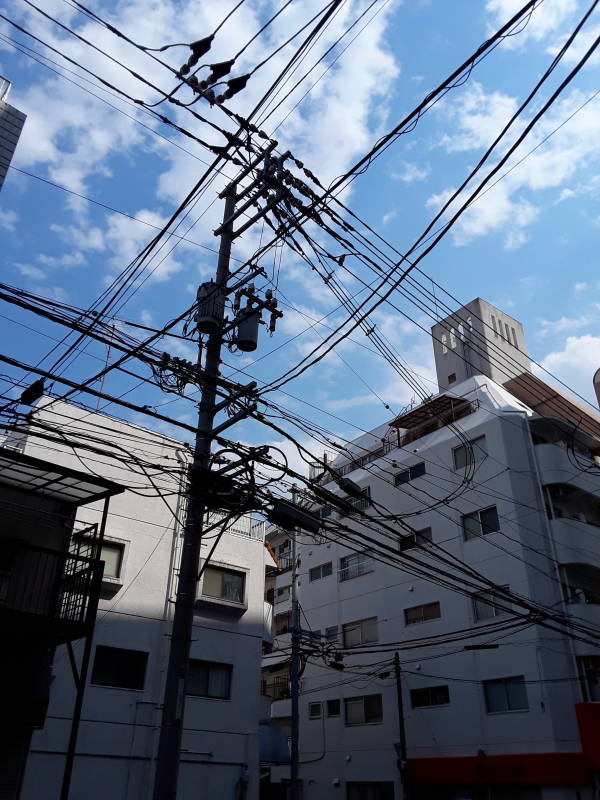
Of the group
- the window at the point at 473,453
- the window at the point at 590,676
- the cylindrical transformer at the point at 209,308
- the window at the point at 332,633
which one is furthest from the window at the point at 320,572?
the cylindrical transformer at the point at 209,308

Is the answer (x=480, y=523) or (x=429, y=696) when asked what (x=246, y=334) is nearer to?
(x=480, y=523)

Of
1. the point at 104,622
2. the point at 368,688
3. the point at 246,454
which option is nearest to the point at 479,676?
the point at 368,688

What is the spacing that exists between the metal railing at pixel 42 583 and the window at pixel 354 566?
2301 centimetres

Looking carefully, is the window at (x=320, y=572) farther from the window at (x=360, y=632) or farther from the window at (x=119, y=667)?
the window at (x=119, y=667)

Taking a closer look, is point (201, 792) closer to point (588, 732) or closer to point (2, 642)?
point (2, 642)

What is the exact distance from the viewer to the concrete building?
17.7 m

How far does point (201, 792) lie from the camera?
57.6 feet

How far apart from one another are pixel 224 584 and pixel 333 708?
15351 mm

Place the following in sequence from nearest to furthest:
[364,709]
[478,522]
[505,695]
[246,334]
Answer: [246,334], [505,695], [478,522], [364,709]

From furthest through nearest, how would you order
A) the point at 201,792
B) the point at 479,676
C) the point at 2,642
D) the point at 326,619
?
the point at 326,619
the point at 479,676
the point at 201,792
the point at 2,642

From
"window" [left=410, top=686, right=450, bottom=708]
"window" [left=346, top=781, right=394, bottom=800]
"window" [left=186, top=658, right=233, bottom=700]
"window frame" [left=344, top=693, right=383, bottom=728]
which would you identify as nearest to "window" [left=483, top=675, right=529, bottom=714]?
"window" [left=410, top=686, right=450, bottom=708]

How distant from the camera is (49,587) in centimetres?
1247

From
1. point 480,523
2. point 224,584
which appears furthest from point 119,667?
point 480,523

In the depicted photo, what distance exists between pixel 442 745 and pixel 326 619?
9788mm
